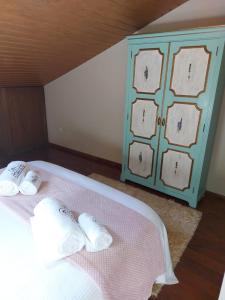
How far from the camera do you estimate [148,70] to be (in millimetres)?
2275

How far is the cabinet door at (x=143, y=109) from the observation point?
2227 mm

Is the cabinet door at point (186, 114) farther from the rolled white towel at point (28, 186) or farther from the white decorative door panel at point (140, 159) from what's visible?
the rolled white towel at point (28, 186)

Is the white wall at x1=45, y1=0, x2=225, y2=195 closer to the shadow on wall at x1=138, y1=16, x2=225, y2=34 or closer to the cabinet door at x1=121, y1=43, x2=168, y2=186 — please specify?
the shadow on wall at x1=138, y1=16, x2=225, y2=34

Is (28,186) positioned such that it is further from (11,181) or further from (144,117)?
(144,117)

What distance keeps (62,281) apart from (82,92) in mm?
3073

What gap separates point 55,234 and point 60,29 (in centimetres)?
197

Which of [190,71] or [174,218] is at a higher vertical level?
[190,71]

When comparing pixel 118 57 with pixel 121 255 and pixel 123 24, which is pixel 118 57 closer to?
pixel 123 24

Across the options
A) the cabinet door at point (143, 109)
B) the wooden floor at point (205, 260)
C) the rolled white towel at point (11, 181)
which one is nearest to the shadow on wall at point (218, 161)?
the wooden floor at point (205, 260)

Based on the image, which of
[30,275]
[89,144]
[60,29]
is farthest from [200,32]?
[89,144]

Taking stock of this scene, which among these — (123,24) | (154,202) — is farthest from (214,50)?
(154,202)

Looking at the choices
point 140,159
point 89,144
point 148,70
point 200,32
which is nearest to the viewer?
point 200,32

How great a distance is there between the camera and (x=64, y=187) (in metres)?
1.53

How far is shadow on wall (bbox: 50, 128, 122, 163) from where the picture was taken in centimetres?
341
